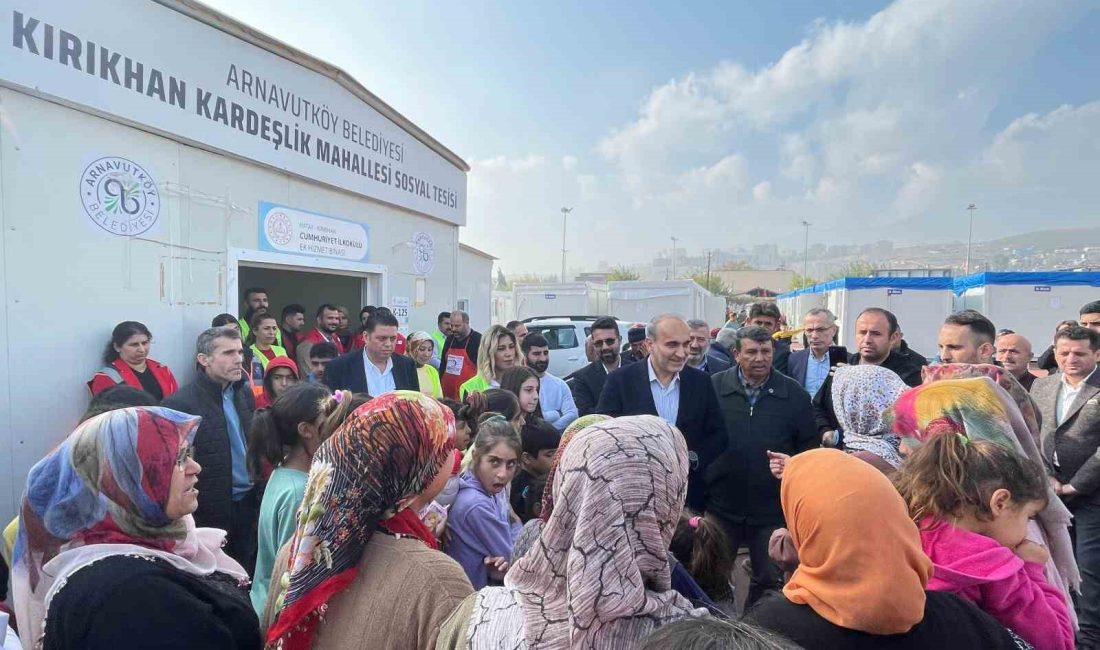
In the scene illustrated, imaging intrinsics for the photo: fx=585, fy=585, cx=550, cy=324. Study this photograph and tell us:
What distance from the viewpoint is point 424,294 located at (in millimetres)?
8945

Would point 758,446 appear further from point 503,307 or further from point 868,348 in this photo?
point 503,307

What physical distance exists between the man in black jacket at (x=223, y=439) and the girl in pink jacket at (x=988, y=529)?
130 inches

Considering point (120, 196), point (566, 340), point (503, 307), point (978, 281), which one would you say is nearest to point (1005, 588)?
point (120, 196)

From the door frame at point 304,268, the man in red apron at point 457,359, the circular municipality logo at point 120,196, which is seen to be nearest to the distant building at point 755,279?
the door frame at point 304,268

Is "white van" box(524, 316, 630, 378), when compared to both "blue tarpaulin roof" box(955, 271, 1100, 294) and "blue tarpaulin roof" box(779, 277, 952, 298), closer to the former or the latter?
"blue tarpaulin roof" box(779, 277, 952, 298)

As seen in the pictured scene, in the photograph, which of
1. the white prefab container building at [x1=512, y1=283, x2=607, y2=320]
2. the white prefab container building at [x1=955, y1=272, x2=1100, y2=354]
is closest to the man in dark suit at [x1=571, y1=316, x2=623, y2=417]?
the white prefab container building at [x1=512, y1=283, x2=607, y2=320]

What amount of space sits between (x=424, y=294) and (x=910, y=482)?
7.83 m

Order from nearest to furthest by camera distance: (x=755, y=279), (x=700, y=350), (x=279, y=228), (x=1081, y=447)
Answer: (x=1081, y=447)
(x=279, y=228)
(x=700, y=350)
(x=755, y=279)

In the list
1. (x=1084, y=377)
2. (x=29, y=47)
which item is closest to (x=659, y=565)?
(x=1084, y=377)

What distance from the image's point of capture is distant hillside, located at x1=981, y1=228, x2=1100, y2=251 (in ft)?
455

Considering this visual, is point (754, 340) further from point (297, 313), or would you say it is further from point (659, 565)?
point (297, 313)

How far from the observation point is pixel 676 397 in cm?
388

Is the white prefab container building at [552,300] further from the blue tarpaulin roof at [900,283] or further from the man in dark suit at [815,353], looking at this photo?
the man in dark suit at [815,353]

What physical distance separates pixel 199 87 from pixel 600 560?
5.75m
